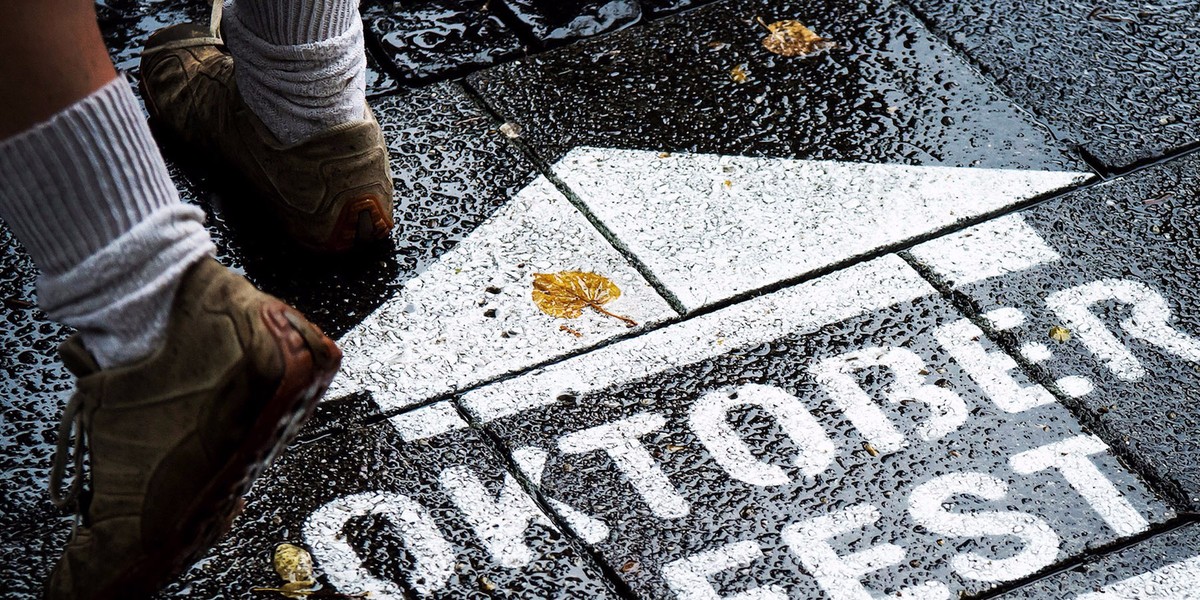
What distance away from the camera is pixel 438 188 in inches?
108

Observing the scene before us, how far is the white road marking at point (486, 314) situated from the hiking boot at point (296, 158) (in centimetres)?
19

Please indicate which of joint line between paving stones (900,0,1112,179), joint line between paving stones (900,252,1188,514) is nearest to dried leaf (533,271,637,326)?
joint line between paving stones (900,252,1188,514)

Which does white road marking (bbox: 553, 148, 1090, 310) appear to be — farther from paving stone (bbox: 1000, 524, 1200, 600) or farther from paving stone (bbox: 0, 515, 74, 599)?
paving stone (bbox: 0, 515, 74, 599)

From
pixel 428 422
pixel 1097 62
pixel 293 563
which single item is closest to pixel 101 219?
pixel 293 563

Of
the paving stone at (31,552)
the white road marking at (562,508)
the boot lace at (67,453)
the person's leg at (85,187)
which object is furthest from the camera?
the white road marking at (562,508)

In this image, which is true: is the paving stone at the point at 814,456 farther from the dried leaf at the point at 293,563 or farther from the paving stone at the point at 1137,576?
the dried leaf at the point at 293,563

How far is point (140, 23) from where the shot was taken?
3.14 m

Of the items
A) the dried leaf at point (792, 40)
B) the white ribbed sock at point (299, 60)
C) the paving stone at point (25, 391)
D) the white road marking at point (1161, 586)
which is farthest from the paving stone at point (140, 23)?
the white road marking at point (1161, 586)

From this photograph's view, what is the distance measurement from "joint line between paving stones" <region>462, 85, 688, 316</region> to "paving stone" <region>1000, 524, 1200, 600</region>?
845mm

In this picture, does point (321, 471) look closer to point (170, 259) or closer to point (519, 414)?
point (519, 414)

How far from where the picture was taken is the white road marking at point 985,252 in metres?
2.52

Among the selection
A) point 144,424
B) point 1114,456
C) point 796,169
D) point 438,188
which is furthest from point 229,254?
point 1114,456

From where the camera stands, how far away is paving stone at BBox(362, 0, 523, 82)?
120 inches

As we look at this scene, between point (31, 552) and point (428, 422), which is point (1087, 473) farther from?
point (31, 552)
